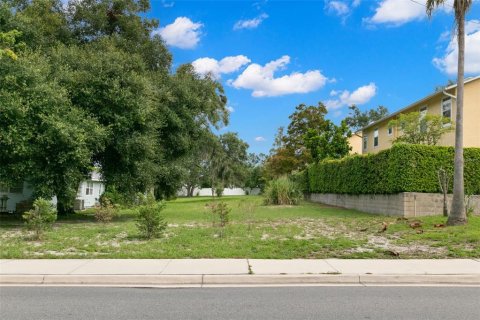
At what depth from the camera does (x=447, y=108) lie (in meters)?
26.6

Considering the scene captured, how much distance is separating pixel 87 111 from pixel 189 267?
1128 centimetres

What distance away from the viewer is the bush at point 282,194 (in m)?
28.0

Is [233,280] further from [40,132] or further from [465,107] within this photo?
[465,107]

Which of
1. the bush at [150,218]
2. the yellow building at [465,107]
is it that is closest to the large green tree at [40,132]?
the bush at [150,218]

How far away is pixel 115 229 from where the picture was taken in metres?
14.5

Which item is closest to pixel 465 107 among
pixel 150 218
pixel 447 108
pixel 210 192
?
pixel 447 108

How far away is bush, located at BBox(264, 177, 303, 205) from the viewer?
28.0 meters

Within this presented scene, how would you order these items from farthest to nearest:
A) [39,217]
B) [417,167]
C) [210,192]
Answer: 1. [210,192]
2. [417,167]
3. [39,217]

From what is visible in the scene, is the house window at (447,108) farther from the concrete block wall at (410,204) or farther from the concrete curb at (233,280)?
the concrete curb at (233,280)
